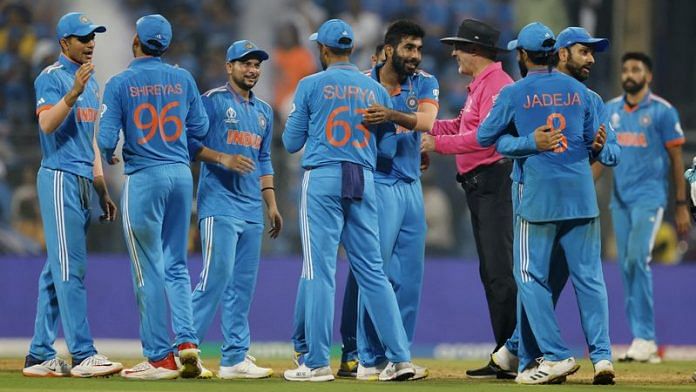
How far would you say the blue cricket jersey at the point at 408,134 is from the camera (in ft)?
32.4

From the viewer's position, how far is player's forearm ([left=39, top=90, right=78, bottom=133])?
9.19 meters

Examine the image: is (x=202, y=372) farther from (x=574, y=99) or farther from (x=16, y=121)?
(x=16, y=121)

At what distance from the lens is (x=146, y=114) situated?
9.32 m

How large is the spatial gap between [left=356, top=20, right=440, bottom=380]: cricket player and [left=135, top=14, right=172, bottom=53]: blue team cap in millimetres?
1625

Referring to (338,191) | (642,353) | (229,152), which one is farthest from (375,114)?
(642,353)

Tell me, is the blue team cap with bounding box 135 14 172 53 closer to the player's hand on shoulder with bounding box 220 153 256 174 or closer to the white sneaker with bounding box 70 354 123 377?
the player's hand on shoulder with bounding box 220 153 256 174

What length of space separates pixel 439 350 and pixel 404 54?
621cm

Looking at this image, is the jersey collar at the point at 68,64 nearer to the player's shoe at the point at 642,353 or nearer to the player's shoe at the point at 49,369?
the player's shoe at the point at 49,369

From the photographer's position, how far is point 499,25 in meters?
18.8

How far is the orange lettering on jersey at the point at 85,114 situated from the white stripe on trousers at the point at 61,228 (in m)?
0.45

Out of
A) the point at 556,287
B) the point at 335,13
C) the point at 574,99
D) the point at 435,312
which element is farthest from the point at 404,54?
the point at 335,13

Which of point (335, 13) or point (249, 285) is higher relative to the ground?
point (335, 13)

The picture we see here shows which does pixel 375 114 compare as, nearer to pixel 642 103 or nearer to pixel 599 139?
pixel 599 139

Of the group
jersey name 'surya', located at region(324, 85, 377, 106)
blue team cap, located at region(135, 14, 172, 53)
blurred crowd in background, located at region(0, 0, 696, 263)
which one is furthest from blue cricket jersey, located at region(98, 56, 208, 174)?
blurred crowd in background, located at region(0, 0, 696, 263)
